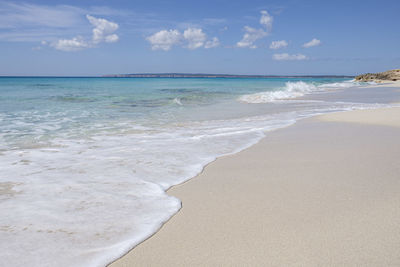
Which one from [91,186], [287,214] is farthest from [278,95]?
[287,214]

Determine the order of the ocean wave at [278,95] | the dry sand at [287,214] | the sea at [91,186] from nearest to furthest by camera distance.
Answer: the dry sand at [287,214] < the sea at [91,186] < the ocean wave at [278,95]

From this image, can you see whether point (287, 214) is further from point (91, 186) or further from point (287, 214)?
point (91, 186)

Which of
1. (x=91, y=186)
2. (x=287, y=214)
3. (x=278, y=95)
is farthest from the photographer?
(x=278, y=95)

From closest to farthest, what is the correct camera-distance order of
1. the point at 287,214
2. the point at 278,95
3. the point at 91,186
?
the point at 287,214 → the point at 91,186 → the point at 278,95

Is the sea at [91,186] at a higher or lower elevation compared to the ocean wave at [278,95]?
lower

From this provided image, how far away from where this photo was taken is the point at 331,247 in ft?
6.88

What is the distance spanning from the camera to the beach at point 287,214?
2047 millimetres

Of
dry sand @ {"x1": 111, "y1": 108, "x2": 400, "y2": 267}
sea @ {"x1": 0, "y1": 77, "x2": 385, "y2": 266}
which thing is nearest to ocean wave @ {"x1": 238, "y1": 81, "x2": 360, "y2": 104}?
sea @ {"x1": 0, "y1": 77, "x2": 385, "y2": 266}

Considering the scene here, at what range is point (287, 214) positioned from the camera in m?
2.63

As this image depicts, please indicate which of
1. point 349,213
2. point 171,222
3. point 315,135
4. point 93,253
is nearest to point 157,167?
point 171,222

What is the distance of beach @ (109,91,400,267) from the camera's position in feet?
6.72

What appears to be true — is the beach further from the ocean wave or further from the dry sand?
the ocean wave

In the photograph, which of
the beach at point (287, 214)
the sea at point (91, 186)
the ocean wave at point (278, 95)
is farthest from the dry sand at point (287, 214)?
the ocean wave at point (278, 95)

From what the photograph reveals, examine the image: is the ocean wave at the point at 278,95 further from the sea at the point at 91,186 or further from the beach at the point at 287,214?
the beach at the point at 287,214
